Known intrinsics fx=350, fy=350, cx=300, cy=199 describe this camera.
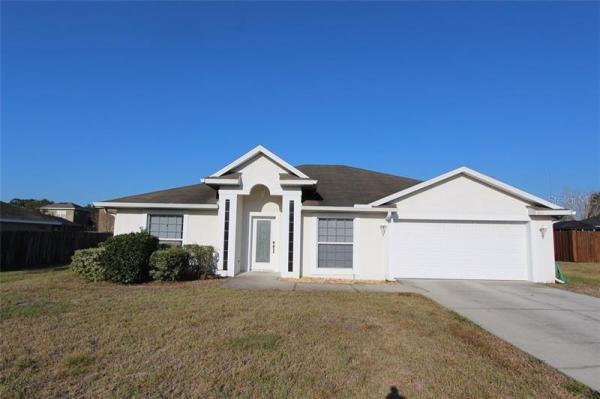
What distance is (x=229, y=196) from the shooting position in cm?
1334

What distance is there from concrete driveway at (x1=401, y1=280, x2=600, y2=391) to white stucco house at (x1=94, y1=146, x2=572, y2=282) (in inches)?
37.8

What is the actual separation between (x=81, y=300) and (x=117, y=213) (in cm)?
622

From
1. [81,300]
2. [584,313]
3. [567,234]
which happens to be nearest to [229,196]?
[81,300]

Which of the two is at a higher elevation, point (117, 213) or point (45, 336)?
point (117, 213)

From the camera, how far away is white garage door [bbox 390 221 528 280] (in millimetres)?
13133

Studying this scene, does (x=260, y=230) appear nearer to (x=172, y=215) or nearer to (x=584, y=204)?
(x=172, y=215)

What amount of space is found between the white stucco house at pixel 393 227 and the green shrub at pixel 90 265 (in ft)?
8.37

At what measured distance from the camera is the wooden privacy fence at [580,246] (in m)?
22.4

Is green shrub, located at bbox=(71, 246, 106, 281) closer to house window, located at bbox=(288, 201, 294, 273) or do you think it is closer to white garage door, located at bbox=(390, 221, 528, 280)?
house window, located at bbox=(288, 201, 294, 273)

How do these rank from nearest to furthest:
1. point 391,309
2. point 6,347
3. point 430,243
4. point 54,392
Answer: point 54,392
point 6,347
point 391,309
point 430,243

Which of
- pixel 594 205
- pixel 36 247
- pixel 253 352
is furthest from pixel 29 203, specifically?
pixel 594 205

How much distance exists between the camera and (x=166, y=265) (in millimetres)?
11445

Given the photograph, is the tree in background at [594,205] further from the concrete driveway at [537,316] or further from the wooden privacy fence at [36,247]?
the wooden privacy fence at [36,247]

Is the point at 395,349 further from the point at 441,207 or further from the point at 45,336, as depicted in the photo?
the point at 441,207
